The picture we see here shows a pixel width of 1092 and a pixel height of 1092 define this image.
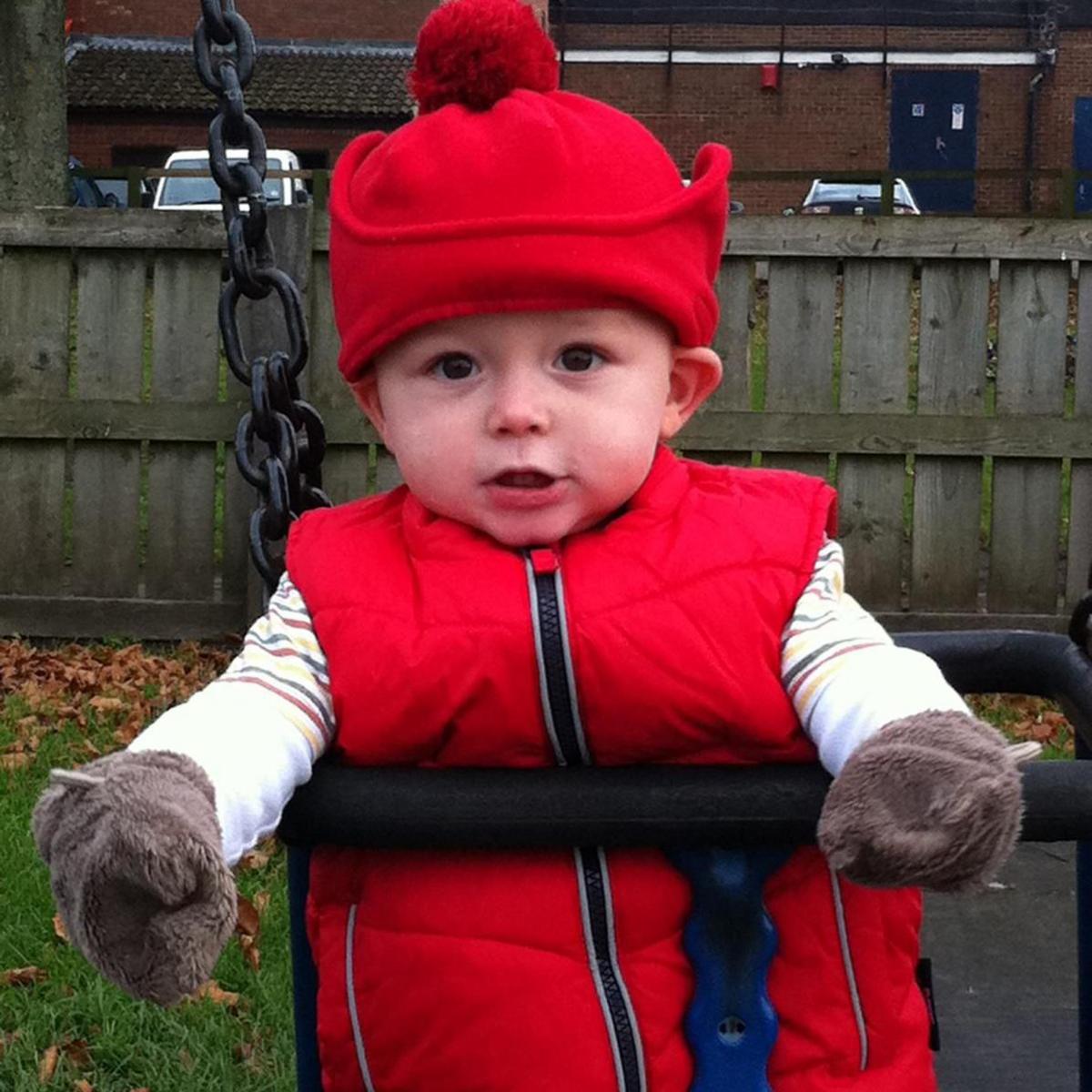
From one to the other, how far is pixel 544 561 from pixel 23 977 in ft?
7.01

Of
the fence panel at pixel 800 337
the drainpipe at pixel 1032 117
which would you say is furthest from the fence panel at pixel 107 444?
the drainpipe at pixel 1032 117

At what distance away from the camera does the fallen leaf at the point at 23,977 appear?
10.7 feet

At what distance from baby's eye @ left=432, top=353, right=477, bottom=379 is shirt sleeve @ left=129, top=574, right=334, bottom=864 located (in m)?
0.24

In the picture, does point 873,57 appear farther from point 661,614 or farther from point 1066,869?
point 661,614

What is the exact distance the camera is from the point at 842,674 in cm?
144

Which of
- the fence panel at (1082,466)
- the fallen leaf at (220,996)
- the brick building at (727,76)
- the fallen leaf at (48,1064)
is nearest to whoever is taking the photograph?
the fallen leaf at (48,1064)

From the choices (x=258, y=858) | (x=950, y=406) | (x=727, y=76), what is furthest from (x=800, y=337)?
(x=727, y=76)

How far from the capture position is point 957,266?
216 inches

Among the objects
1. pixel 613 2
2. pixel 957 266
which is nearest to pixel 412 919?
pixel 957 266

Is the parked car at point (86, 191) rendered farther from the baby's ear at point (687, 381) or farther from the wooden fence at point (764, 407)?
the baby's ear at point (687, 381)

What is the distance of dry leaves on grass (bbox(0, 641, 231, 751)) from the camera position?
4895 millimetres

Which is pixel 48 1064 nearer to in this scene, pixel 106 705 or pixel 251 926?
pixel 251 926

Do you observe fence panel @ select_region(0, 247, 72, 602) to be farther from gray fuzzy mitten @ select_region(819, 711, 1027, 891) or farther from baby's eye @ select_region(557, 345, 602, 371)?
gray fuzzy mitten @ select_region(819, 711, 1027, 891)

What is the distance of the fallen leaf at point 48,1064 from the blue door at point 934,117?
2684 cm
